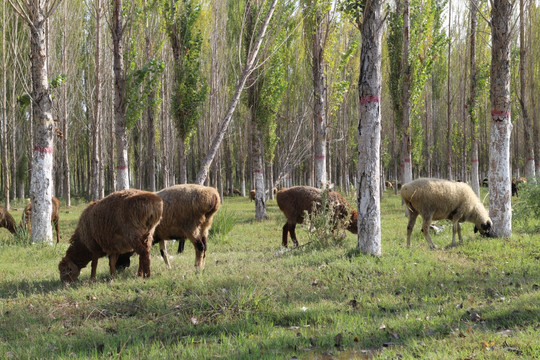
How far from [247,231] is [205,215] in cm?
594

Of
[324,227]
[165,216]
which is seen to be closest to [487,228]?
[324,227]

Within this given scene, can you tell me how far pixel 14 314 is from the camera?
486cm

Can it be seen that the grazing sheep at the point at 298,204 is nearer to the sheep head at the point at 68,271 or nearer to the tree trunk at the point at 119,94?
the tree trunk at the point at 119,94

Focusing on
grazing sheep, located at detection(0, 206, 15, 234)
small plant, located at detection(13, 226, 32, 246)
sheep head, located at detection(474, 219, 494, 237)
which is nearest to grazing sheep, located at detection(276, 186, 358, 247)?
sheep head, located at detection(474, 219, 494, 237)

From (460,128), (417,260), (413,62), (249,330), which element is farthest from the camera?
(460,128)

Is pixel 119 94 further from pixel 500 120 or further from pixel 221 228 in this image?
pixel 500 120

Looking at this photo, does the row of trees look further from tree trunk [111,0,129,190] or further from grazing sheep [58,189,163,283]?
grazing sheep [58,189,163,283]

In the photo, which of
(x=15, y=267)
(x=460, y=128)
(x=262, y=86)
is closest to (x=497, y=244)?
(x=15, y=267)

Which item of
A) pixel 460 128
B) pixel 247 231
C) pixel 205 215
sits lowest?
pixel 247 231

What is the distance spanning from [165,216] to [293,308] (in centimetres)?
305

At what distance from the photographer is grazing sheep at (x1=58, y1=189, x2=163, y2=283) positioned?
6.04 metres

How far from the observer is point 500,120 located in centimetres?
880

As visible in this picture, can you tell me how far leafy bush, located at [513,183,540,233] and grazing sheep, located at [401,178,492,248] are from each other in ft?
6.56

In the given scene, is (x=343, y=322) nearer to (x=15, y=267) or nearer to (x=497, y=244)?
(x=497, y=244)
